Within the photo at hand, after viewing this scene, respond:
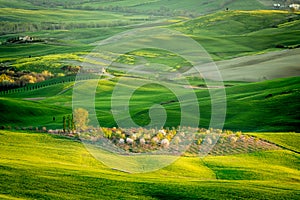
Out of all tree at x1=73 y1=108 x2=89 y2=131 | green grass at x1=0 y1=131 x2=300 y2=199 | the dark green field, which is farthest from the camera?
tree at x1=73 y1=108 x2=89 y2=131

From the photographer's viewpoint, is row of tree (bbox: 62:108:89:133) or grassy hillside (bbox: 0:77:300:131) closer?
row of tree (bbox: 62:108:89:133)

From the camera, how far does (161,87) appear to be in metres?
108

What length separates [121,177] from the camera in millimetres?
31312

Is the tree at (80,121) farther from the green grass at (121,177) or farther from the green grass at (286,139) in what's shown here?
the green grass at (286,139)

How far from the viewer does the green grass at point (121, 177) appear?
2864 centimetres

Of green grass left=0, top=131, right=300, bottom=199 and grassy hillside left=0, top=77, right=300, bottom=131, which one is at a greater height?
green grass left=0, top=131, right=300, bottom=199

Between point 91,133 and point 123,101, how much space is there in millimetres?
44488

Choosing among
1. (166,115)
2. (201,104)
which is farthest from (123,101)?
(166,115)

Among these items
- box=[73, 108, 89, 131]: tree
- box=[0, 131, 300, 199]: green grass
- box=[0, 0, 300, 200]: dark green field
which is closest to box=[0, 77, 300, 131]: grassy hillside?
box=[0, 0, 300, 200]: dark green field

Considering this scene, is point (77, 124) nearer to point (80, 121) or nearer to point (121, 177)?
point (80, 121)

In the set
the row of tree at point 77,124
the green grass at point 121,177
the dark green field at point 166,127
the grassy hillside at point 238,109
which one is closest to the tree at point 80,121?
the row of tree at point 77,124

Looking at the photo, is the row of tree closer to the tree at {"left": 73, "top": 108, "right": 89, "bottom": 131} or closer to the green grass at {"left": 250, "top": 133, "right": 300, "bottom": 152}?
the tree at {"left": 73, "top": 108, "right": 89, "bottom": 131}

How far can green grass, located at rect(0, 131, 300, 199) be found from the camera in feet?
94.0

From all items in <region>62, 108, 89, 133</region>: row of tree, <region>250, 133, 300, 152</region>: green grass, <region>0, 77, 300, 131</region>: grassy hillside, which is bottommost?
<region>0, 77, 300, 131</region>: grassy hillside
